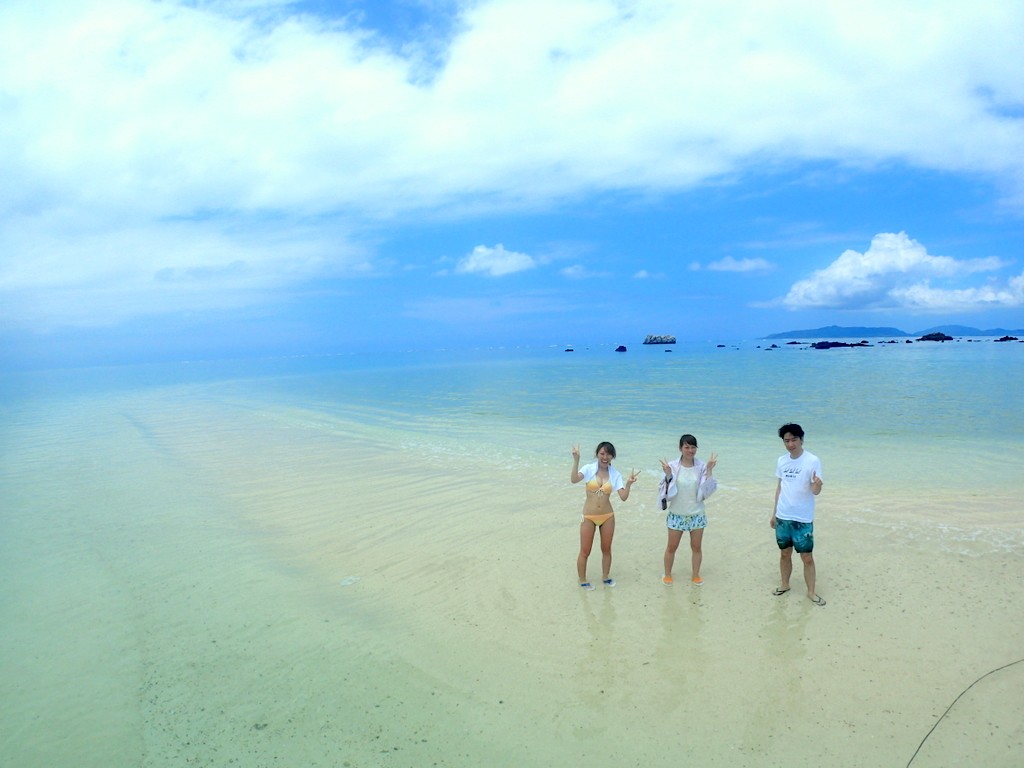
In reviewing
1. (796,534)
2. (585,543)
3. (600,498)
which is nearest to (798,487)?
(796,534)

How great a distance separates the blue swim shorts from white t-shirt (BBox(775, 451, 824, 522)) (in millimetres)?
67

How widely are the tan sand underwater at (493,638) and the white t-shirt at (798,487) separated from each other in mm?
1088

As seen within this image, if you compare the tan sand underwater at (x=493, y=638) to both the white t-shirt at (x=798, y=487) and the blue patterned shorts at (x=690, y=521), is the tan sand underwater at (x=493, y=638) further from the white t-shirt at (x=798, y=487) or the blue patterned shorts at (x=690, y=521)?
the white t-shirt at (x=798, y=487)

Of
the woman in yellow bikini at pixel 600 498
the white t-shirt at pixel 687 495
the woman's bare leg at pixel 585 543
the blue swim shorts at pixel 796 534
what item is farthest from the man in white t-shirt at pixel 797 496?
the woman's bare leg at pixel 585 543

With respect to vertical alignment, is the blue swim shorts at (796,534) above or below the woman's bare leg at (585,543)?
above

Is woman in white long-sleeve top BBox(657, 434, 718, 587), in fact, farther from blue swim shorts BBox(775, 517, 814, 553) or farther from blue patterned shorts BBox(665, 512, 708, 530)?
blue swim shorts BBox(775, 517, 814, 553)

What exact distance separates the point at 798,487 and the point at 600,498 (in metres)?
2.09

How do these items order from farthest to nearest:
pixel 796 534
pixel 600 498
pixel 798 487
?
pixel 600 498 < pixel 796 534 < pixel 798 487

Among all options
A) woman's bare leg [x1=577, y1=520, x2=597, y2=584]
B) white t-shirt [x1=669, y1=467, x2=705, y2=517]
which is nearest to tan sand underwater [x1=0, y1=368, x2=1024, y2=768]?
woman's bare leg [x1=577, y1=520, x2=597, y2=584]

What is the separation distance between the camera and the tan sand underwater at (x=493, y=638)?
451cm

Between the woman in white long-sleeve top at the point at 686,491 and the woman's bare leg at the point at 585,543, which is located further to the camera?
the woman's bare leg at the point at 585,543

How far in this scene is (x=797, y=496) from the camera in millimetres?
6113

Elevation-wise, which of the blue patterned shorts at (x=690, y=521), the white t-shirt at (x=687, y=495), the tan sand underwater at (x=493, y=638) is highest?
the white t-shirt at (x=687, y=495)

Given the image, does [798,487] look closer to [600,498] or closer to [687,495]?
[687,495]
